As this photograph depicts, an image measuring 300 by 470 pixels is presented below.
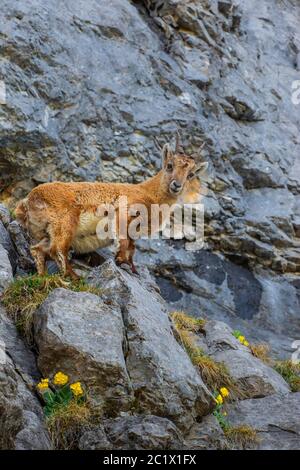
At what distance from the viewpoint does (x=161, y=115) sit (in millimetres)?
15062

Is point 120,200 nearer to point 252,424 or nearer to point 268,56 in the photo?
point 252,424

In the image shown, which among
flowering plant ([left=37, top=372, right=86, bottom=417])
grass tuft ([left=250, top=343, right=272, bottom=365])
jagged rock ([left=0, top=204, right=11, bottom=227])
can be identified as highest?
flowering plant ([left=37, top=372, right=86, bottom=417])

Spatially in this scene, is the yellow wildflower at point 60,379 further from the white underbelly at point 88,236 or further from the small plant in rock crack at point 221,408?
the white underbelly at point 88,236

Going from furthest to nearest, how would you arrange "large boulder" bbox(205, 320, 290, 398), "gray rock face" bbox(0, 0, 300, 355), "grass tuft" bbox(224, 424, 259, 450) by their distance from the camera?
"gray rock face" bbox(0, 0, 300, 355), "large boulder" bbox(205, 320, 290, 398), "grass tuft" bbox(224, 424, 259, 450)

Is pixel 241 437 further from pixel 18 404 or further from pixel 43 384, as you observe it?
pixel 18 404

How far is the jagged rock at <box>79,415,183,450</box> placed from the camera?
21.2ft

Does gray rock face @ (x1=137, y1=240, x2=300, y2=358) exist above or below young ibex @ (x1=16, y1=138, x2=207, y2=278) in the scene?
below

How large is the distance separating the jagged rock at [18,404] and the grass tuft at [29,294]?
0.24 m

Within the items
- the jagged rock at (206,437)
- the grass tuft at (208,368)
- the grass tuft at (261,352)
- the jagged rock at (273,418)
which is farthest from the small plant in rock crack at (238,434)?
the grass tuft at (261,352)

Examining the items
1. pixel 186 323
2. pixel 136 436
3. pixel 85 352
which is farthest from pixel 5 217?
pixel 136 436

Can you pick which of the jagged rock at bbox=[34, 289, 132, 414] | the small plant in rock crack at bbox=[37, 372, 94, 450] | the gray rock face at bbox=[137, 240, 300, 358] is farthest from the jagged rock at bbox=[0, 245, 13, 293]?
the gray rock face at bbox=[137, 240, 300, 358]

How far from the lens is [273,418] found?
8656 mm

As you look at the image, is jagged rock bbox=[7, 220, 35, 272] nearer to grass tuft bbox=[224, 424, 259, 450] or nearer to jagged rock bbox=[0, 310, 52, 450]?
jagged rock bbox=[0, 310, 52, 450]

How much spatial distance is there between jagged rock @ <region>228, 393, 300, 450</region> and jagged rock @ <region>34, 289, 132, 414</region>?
2.08 meters
